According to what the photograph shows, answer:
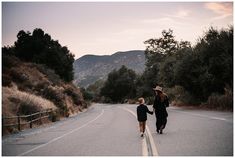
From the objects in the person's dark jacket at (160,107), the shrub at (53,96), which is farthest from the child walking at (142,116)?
the shrub at (53,96)

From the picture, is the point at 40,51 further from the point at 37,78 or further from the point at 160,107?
the point at 160,107

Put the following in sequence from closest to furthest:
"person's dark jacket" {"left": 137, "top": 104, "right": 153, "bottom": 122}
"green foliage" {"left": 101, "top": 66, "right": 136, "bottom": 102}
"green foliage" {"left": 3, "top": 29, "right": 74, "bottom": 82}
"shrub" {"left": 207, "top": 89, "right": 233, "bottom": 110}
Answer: "person's dark jacket" {"left": 137, "top": 104, "right": 153, "bottom": 122}
"shrub" {"left": 207, "top": 89, "right": 233, "bottom": 110}
"green foliage" {"left": 3, "top": 29, "right": 74, "bottom": 82}
"green foliage" {"left": 101, "top": 66, "right": 136, "bottom": 102}

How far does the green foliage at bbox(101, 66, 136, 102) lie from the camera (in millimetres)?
134125

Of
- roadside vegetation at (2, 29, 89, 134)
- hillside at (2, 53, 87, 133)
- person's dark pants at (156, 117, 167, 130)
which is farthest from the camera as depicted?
roadside vegetation at (2, 29, 89, 134)

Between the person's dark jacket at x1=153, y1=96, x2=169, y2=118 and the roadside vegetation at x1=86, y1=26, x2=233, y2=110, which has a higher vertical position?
the roadside vegetation at x1=86, y1=26, x2=233, y2=110

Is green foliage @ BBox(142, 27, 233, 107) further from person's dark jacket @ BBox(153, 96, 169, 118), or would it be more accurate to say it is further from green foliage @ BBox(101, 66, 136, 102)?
green foliage @ BBox(101, 66, 136, 102)

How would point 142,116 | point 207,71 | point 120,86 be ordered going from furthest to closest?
point 120,86 < point 207,71 < point 142,116

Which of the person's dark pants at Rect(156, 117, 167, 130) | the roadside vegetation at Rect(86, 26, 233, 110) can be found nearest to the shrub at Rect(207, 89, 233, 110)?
the roadside vegetation at Rect(86, 26, 233, 110)

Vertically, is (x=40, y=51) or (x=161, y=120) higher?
(x=40, y=51)

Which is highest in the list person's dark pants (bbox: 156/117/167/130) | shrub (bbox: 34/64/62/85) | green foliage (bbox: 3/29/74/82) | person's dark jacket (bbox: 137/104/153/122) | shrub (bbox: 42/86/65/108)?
green foliage (bbox: 3/29/74/82)

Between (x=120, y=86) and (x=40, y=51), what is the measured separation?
233 feet

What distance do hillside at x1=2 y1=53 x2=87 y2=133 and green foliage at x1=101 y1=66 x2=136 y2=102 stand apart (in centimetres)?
7481

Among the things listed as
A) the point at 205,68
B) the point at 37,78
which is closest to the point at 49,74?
the point at 37,78

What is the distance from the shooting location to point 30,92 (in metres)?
40.8
